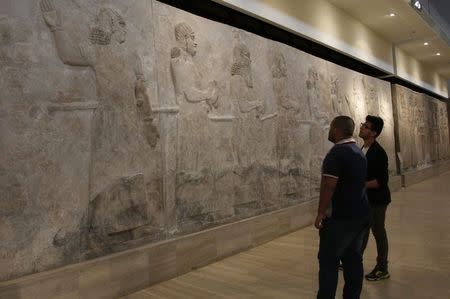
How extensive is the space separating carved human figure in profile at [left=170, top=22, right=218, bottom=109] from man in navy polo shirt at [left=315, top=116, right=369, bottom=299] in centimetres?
269

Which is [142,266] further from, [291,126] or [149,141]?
[291,126]

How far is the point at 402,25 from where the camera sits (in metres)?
13.1

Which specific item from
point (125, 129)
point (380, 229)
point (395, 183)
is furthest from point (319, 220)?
point (395, 183)

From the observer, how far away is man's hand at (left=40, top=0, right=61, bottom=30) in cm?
399

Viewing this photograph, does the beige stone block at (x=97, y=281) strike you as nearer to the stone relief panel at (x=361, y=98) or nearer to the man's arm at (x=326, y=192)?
the man's arm at (x=326, y=192)

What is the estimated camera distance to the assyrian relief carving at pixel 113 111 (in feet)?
14.0

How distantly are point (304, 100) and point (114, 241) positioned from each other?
5.51 metres

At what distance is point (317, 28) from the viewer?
948 cm

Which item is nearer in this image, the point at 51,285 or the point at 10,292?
the point at 10,292

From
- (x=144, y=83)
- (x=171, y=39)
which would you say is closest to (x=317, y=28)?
(x=171, y=39)

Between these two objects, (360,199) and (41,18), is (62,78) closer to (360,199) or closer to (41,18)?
(41,18)

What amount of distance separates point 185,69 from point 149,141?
4.03 ft

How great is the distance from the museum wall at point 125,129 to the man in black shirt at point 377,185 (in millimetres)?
2300

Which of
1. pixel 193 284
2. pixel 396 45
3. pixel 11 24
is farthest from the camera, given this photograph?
pixel 396 45
